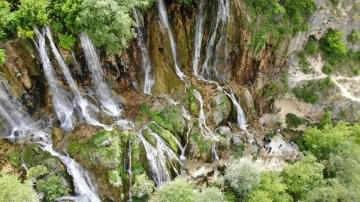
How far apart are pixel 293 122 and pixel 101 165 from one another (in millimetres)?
23169

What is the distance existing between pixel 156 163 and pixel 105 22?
1243 cm

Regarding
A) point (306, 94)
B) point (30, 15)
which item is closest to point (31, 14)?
point (30, 15)

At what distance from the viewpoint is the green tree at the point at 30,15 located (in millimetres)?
24094

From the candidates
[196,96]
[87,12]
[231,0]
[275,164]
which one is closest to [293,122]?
[275,164]

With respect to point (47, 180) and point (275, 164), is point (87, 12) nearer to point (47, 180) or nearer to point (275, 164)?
point (47, 180)

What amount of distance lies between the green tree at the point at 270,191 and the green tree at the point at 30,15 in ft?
69.4

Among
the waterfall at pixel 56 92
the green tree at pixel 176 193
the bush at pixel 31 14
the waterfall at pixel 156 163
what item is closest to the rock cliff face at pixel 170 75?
the waterfall at pixel 56 92

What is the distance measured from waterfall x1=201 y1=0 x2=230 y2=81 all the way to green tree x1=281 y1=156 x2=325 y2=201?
41.3 feet

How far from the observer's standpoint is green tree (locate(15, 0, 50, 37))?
2409 cm

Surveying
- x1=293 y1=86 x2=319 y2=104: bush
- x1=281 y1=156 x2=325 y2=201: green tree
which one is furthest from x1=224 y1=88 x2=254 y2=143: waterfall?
x1=293 y1=86 x2=319 y2=104: bush

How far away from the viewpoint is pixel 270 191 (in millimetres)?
27953

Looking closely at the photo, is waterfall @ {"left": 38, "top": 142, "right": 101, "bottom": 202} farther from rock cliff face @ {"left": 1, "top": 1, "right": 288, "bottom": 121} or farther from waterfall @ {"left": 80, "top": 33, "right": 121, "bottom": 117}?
waterfall @ {"left": 80, "top": 33, "right": 121, "bottom": 117}

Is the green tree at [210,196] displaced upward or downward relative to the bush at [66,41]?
downward

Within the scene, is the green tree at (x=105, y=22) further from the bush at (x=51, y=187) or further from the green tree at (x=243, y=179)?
the green tree at (x=243, y=179)
